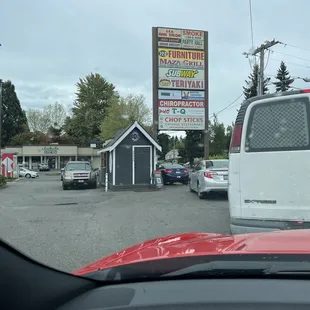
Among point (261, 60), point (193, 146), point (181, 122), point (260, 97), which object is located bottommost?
point (260, 97)

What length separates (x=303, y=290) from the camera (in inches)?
66.2

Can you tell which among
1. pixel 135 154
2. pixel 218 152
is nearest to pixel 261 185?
pixel 135 154

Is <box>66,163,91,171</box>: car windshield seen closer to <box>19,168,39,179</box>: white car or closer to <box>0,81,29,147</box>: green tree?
<box>19,168,39,179</box>: white car

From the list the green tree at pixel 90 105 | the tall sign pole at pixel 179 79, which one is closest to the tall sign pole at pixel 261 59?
the tall sign pole at pixel 179 79

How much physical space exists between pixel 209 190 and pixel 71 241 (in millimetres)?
7854

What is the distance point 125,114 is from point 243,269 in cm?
6249

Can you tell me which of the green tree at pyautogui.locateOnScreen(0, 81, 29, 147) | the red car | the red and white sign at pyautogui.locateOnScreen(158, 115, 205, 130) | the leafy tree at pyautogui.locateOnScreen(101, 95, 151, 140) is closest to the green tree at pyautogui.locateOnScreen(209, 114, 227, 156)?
the leafy tree at pyautogui.locateOnScreen(101, 95, 151, 140)

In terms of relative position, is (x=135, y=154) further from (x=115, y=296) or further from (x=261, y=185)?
(x=115, y=296)

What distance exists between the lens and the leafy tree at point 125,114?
62688 millimetres

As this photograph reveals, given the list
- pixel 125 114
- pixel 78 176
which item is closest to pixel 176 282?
pixel 78 176

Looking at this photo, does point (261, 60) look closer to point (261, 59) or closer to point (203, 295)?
point (261, 59)

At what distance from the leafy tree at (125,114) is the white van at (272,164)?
55187 millimetres

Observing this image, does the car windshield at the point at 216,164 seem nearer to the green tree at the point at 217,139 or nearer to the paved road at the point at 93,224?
the paved road at the point at 93,224

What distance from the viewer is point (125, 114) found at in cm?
6388
